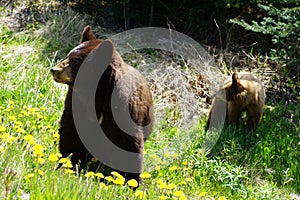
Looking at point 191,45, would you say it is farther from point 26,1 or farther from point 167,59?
point 26,1

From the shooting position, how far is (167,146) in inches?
231

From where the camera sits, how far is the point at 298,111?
723 cm

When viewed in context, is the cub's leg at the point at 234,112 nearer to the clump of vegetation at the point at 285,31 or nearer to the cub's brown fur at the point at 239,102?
the cub's brown fur at the point at 239,102

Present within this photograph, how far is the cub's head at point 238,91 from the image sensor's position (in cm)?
629

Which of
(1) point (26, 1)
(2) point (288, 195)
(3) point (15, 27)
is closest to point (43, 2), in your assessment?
(1) point (26, 1)

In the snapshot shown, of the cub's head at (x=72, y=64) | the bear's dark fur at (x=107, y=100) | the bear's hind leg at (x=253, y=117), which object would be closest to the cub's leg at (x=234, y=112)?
the bear's hind leg at (x=253, y=117)

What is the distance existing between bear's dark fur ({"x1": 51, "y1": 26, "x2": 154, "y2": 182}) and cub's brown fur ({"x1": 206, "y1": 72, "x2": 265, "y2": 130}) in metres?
1.69

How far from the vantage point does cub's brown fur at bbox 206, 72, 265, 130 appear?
20.8 ft

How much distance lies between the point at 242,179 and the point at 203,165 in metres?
0.48

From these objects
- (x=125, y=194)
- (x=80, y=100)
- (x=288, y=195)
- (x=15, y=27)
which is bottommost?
(x=288, y=195)

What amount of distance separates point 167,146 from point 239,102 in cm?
120

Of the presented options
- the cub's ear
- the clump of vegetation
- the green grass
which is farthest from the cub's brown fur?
the clump of vegetation

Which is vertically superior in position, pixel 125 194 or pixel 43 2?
pixel 43 2

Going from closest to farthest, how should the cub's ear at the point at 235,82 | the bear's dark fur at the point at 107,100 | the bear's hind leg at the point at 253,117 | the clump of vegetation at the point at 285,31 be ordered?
the bear's dark fur at the point at 107,100
the cub's ear at the point at 235,82
the bear's hind leg at the point at 253,117
the clump of vegetation at the point at 285,31
